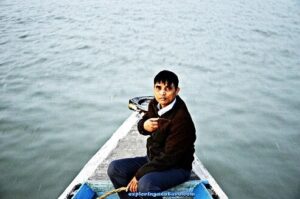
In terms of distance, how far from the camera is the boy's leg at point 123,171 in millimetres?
3229

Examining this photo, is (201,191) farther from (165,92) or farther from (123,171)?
(165,92)

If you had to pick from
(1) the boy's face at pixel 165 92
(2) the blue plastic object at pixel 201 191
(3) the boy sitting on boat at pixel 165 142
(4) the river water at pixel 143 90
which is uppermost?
(1) the boy's face at pixel 165 92

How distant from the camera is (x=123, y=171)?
3.23 metres

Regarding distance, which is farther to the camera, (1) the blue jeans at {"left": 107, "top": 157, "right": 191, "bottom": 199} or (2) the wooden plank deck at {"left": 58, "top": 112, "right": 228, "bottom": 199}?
(2) the wooden plank deck at {"left": 58, "top": 112, "right": 228, "bottom": 199}

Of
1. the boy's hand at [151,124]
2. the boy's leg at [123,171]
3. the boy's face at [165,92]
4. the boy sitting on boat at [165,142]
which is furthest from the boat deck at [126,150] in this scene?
the boy's face at [165,92]

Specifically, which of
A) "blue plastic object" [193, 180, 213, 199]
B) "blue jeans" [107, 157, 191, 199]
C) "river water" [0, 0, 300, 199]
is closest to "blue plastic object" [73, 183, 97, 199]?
"blue jeans" [107, 157, 191, 199]

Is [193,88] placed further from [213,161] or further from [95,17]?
[95,17]

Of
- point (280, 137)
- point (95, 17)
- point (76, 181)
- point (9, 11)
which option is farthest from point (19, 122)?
point (9, 11)

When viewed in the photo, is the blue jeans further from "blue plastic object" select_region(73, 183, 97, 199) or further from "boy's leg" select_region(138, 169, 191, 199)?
"blue plastic object" select_region(73, 183, 97, 199)

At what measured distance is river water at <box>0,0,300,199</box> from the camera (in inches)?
225

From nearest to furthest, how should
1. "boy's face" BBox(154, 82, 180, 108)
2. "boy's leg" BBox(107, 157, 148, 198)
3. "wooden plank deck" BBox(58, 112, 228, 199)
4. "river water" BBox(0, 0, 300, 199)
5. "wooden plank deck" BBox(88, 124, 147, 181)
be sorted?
"boy's face" BBox(154, 82, 180, 108)
"boy's leg" BBox(107, 157, 148, 198)
"wooden plank deck" BBox(58, 112, 228, 199)
"wooden plank deck" BBox(88, 124, 147, 181)
"river water" BBox(0, 0, 300, 199)

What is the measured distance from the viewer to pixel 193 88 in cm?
909

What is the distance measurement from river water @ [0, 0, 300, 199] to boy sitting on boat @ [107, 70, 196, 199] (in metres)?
2.47

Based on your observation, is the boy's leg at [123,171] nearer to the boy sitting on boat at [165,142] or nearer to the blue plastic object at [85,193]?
the boy sitting on boat at [165,142]
